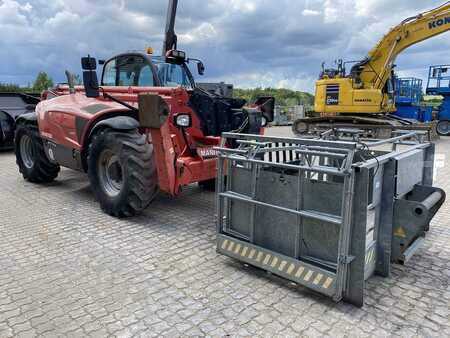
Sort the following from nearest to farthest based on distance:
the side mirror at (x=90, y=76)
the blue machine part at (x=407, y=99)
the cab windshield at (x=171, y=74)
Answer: the side mirror at (x=90, y=76) < the cab windshield at (x=171, y=74) < the blue machine part at (x=407, y=99)

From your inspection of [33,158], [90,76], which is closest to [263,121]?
[90,76]

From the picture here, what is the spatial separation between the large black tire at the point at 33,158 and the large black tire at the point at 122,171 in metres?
2.28

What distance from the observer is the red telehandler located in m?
4.71

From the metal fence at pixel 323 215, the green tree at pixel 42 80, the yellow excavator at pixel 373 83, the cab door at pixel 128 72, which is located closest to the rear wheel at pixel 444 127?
the yellow excavator at pixel 373 83

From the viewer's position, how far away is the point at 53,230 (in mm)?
4734

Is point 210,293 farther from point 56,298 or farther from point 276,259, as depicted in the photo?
point 56,298

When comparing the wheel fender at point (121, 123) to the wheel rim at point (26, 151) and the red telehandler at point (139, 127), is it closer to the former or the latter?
→ the red telehandler at point (139, 127)

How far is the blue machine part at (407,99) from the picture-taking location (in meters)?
16.7

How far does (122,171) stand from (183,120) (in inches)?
41.3

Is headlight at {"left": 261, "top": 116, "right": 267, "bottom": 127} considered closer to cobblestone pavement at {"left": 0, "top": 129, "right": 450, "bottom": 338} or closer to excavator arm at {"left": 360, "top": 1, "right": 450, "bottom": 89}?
cobblestone pavement at {"left": 0, "top": 129, "right": 450, "bottom": 338}

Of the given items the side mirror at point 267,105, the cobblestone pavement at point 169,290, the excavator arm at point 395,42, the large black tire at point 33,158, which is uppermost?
the excavator arm at point 395,42

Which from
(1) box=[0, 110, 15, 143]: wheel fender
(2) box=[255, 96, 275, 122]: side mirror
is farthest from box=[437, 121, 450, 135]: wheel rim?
(1) box=[0, 110, 15, 143]: wheel fender

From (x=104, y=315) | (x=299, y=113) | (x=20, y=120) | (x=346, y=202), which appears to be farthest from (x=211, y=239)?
(x=299, y=113)

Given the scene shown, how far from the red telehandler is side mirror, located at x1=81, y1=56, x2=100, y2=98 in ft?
0.04
